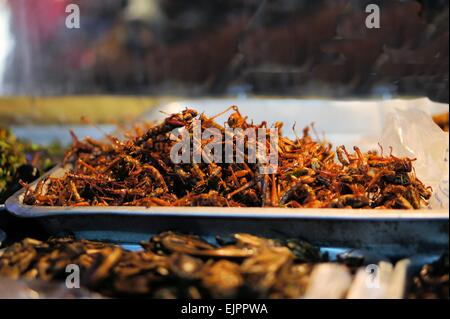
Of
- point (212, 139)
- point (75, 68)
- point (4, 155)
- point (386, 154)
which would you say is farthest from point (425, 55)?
point (75, 68)

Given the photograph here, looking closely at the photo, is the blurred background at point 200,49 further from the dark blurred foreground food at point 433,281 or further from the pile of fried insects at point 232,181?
the dark blurred foreground food at point 433,281

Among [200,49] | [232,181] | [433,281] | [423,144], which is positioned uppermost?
[200,49]

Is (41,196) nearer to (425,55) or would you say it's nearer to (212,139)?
(212,139)

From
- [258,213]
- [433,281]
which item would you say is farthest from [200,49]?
[433,281]

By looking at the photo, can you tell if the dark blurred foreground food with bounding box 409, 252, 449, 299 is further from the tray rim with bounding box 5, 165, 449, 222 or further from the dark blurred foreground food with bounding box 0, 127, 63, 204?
the dark blurred foreground food with bounding box 0, 127, 63, 204

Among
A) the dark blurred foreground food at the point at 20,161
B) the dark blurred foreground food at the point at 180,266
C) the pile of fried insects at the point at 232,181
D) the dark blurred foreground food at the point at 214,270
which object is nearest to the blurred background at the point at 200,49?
the dark blurred foreground food at the point at 20,161

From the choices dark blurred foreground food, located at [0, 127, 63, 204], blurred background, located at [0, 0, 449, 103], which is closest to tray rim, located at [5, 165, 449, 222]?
dark blurred foreground food, located at [0, 127, 63, 204]

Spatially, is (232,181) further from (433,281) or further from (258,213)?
(433,281)
